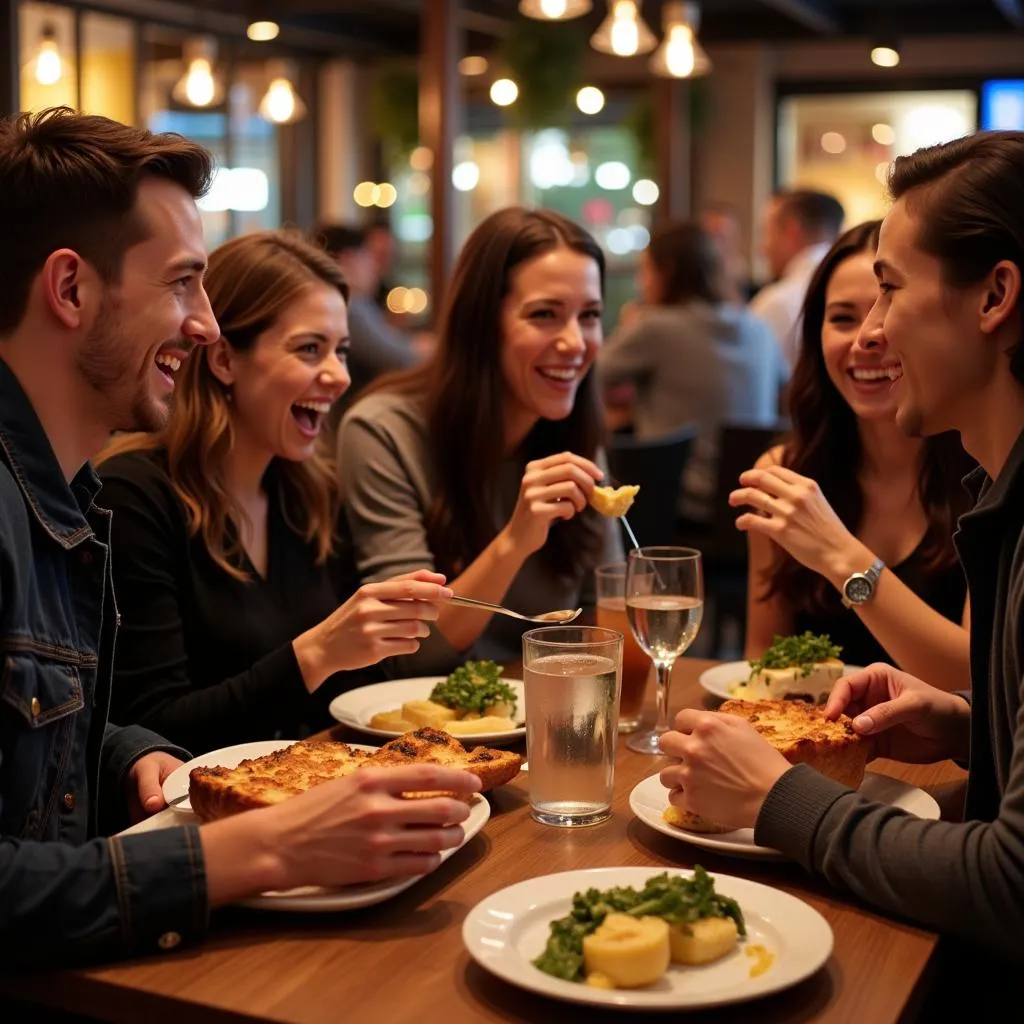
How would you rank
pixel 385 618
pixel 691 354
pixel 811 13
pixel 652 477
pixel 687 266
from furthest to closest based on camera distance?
pixel 811 13, pixel 687 266, pixel 691 354, pixel 652 477, pixel 385 618

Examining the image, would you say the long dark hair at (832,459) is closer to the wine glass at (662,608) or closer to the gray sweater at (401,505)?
the gray sweater at (401,505)

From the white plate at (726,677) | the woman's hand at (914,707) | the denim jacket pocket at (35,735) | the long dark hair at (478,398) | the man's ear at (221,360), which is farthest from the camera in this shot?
the long dark hair at (478,398)

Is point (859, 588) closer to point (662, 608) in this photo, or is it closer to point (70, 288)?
point (662, 608)

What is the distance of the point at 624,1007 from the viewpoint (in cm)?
112

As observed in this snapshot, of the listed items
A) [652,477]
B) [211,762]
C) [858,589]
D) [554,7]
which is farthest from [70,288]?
[554,7]

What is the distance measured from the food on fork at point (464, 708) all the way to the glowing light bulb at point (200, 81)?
6252 mm

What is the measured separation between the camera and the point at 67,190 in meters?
1.51

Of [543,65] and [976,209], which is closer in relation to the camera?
[976,209]

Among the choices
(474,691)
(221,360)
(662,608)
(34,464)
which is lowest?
(474,691)

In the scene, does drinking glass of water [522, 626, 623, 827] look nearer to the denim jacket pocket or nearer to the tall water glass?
the tall water glass

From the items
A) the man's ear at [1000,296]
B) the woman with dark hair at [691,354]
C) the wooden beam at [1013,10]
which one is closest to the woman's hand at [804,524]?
the man's ear at [1000,296]

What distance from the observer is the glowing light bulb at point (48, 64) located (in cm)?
805

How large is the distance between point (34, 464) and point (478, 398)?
1346 millimetres

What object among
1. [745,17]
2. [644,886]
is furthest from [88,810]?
[745,17]
